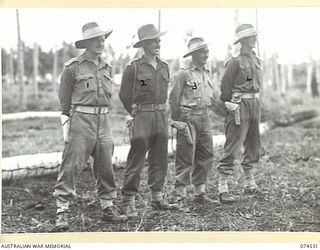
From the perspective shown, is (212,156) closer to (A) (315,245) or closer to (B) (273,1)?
(A) (315,245)

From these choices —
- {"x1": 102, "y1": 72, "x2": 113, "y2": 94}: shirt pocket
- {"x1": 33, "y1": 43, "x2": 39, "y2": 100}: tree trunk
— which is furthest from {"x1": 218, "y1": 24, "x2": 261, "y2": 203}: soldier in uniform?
{"x1": 33, "y1": 43, "x2": 39, "y2": 100}: tree trunk

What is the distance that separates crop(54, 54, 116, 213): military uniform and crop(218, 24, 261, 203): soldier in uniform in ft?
2.00

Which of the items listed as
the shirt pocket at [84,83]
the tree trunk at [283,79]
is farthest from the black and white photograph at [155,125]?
the tree trunk at [283,79]

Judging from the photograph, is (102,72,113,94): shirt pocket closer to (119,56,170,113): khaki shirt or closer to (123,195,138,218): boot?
(119,56,170,113): khaki shirt

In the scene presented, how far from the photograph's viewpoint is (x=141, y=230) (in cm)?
289

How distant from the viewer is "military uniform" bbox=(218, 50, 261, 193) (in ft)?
9.81

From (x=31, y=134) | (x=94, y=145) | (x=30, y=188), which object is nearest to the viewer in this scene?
(x=94, y=145)

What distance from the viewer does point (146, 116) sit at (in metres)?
2.85

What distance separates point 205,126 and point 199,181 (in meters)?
0.29

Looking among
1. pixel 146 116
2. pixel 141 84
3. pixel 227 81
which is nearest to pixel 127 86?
pixel 141 84

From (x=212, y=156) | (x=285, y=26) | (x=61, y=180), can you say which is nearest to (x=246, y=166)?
(x=212, y=156)

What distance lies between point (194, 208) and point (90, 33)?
3.40ft

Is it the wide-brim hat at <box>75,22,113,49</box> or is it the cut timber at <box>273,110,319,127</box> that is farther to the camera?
the cut timber at <box>273,110,319,127</box>

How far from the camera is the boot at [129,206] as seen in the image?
9.49ft
